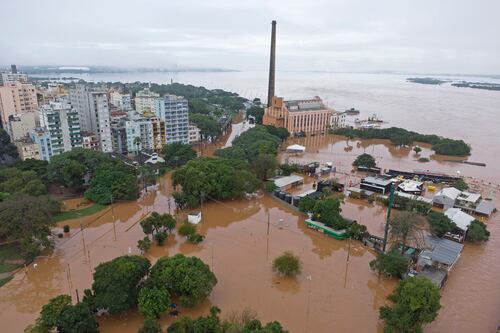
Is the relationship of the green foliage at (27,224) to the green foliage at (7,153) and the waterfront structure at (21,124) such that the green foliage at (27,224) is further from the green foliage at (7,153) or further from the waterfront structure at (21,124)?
the waterfront structure at (21,124)

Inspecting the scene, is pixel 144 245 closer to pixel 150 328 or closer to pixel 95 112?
pixel 150 328

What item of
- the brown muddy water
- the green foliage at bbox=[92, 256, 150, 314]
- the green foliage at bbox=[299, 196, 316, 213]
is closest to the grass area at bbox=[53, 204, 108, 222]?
the brown muddy water

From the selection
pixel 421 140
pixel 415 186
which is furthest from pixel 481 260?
pixel 421 140

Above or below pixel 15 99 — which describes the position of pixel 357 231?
below

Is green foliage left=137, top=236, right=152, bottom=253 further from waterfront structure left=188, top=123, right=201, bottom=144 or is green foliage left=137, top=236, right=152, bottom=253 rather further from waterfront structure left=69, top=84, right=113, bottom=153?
waterfront structure left=188, top=123, right=201, bottom=144

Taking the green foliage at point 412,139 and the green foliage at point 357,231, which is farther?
the green foliage at point 412,139

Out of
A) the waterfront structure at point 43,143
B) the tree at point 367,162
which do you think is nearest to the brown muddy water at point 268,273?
the tree at point 367,162

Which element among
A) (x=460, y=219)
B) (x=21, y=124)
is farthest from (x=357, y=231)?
(x=21, y=124)
